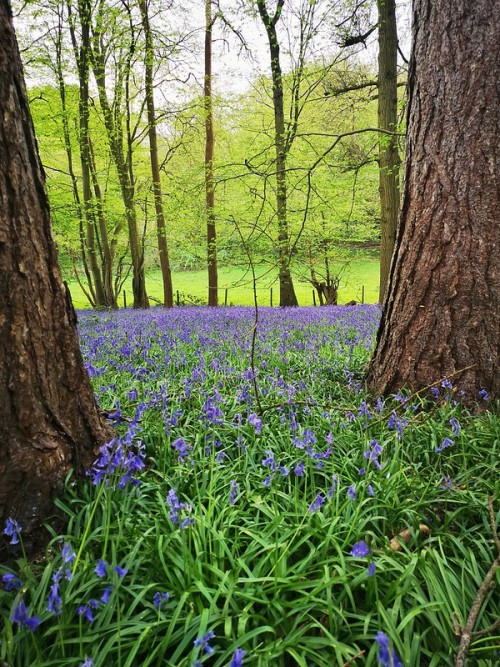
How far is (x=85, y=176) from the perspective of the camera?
1329 centimetres

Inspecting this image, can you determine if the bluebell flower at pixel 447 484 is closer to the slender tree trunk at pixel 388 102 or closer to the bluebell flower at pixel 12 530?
the bluebell flower at pixel 12 530

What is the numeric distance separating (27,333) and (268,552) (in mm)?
1452

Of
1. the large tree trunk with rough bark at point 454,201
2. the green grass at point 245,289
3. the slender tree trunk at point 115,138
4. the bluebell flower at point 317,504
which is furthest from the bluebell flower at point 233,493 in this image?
the green grass at point 245,289

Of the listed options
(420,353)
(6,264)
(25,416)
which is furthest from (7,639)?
(420,353)

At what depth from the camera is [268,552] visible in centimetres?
164

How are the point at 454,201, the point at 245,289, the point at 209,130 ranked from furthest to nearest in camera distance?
the point at 245,289 → the point at 209,130 → the point at 454,201

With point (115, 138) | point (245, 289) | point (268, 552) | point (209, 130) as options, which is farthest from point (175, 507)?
point (245, 289)

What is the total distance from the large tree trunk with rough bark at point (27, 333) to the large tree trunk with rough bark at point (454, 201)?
2.66 metres

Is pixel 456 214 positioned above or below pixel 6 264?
above

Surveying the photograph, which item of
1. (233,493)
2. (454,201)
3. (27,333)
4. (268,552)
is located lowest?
(268,552)

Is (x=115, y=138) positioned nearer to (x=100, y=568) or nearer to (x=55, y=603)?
(x=100, y=568)

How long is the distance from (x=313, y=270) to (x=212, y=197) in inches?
267

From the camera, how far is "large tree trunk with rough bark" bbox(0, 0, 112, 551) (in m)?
1.68

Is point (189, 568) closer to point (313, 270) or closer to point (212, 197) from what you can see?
point (212, 197)
